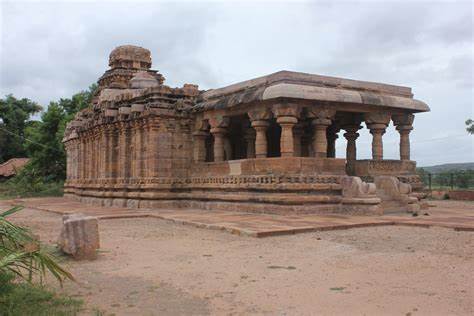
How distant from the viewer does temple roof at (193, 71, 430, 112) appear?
1175cm

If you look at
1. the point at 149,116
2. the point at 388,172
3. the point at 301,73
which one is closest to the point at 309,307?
the point at 301,73

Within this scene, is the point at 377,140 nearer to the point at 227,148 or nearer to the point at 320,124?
the point at 320,124

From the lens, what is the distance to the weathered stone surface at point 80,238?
6.48m

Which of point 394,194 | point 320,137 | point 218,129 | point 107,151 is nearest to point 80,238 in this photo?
point 320,137

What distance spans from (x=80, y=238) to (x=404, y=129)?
34.0ft

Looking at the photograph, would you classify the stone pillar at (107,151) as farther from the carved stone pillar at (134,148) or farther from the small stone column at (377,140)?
the small stone column at (377,140)

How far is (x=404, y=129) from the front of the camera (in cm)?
1414

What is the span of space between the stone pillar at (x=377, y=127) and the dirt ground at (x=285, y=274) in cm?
520

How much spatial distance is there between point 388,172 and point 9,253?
1129 cm

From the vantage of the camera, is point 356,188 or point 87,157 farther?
point 87,157

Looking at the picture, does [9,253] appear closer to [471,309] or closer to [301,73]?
[471,309]

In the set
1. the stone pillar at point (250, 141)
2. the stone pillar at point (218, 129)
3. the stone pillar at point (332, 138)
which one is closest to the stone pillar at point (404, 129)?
the stone pillar at point (332, 138)

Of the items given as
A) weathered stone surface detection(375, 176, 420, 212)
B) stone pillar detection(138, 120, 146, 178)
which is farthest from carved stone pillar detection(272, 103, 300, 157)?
stone pillar detection(138, 120, 146, 178)

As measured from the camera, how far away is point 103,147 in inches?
703
